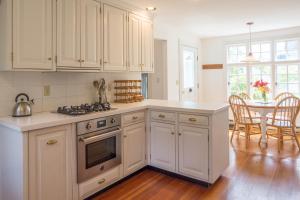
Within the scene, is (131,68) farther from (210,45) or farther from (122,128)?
(210,45)

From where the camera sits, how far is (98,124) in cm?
234

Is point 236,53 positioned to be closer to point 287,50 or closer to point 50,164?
point 287,50

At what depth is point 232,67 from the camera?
19.1 ft

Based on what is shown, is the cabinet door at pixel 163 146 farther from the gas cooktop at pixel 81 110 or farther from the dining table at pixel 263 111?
the dining table at pixel 263 111

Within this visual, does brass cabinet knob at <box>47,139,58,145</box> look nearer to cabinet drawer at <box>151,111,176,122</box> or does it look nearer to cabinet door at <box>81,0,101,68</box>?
cabinet door at <box>81,0,101,68</box>

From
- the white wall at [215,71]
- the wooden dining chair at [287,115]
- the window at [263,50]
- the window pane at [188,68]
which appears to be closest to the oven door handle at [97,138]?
the wooden dining chair at [287,115]

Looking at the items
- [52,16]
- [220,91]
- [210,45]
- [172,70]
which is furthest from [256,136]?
[52,16]

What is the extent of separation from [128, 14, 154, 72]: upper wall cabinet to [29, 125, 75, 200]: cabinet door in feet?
5.03

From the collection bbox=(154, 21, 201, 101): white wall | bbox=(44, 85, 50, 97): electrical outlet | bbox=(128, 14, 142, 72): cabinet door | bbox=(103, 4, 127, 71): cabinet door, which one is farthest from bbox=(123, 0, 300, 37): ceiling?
bbox=(44, 85, 50, 97): electrical outlet

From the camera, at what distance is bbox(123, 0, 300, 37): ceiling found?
130 inches

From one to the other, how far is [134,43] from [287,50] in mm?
3824

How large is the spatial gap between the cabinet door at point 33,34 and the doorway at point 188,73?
336 cm

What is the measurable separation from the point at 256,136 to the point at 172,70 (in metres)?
2.23

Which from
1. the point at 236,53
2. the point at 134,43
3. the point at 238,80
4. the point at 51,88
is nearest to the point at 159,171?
the point at 51,88
